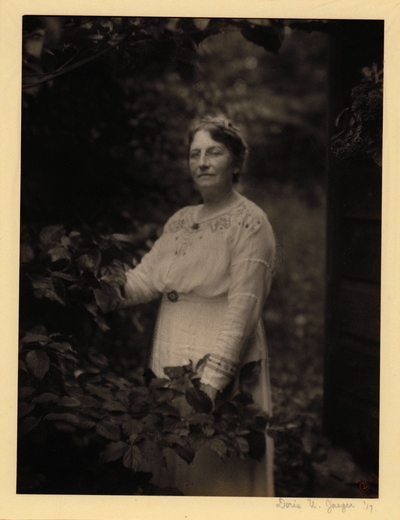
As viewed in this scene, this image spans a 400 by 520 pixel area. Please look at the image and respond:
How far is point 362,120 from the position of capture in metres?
1.64

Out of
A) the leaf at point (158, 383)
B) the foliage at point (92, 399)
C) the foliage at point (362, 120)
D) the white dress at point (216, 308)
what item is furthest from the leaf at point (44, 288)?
the foliage at point (362, 120)

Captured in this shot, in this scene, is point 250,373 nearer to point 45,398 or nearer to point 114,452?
point 114,452

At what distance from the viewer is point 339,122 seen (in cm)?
163

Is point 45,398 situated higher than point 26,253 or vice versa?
point 26,253

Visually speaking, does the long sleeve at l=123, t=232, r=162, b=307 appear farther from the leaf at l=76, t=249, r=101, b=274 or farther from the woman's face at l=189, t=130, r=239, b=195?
the woman's face at l=189, t=130, r=239, b=195

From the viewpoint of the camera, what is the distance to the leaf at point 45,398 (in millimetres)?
1643

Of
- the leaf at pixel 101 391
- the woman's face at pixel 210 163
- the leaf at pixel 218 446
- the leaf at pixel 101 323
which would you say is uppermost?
the woman's face at pixel 210 163

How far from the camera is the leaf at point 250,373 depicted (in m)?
1.62

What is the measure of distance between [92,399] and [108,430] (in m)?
0.09

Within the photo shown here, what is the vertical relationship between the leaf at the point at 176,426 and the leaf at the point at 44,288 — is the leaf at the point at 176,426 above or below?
below

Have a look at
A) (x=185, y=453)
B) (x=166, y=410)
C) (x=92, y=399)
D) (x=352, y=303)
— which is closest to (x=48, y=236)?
(x=92, y=399)

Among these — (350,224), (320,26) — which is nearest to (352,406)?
(350,224)
